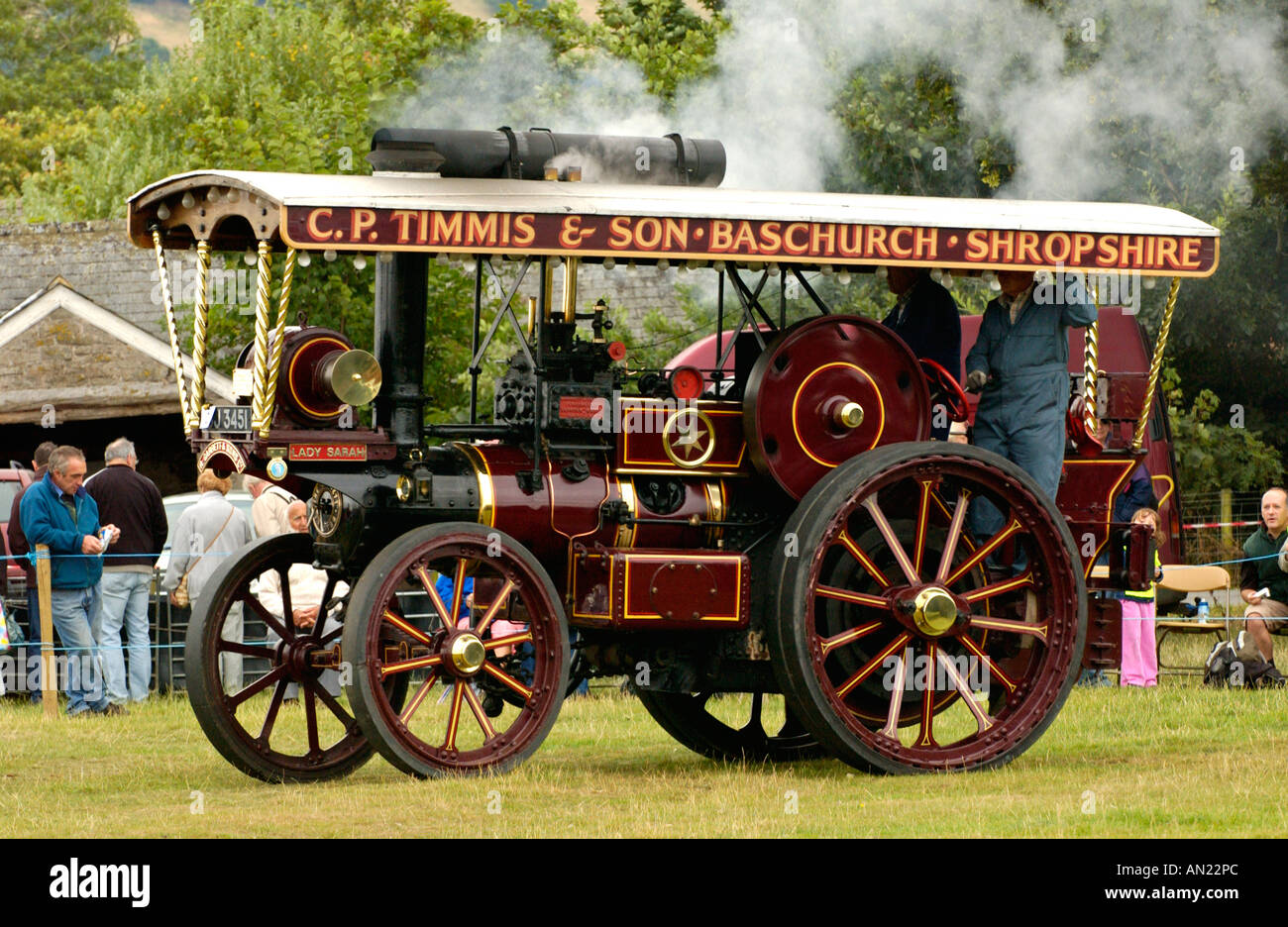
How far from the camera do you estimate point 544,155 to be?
8.66 m

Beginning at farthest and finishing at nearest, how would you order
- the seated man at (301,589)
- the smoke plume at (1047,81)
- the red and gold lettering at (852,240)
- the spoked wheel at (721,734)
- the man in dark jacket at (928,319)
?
1. the smoke plume at (1047,81)
2. the seated man at (301,589)
3. the spoked wheel at (721,734)
4. the man in dark jacket at (928,319)
5. the red and gold lettering at (852,240)

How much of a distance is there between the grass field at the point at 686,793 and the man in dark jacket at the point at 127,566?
2.38 meters

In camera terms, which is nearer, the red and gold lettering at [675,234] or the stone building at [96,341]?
the red and gold lettering at [675,234]

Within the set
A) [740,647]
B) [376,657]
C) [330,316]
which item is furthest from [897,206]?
[330,316]

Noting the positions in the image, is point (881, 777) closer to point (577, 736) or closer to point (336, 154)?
point (577, 736)

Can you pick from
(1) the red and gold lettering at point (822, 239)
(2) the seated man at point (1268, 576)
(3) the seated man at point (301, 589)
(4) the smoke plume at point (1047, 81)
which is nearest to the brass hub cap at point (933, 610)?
(1) the red and gold lettering at point (822, 239)

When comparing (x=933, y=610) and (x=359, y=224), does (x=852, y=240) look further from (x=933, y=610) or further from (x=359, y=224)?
(x=359, y=224)

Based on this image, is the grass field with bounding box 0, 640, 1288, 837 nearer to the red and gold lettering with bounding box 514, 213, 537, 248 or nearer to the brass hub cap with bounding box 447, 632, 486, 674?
the brass hub cap with bounding box 447, 632, 486, 674

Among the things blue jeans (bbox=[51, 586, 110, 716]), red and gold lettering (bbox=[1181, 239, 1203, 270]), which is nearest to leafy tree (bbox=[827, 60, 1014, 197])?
blue jeans (bbox=[51, 586, 110, 716])

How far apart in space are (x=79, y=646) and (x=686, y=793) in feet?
19.9

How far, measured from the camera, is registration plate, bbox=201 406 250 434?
784cm

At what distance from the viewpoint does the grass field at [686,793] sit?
6910mm

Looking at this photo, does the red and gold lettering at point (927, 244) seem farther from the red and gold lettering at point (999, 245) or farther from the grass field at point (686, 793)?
the grass field at point (686, 793)

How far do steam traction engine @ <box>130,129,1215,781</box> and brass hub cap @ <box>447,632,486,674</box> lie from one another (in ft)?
0.04
